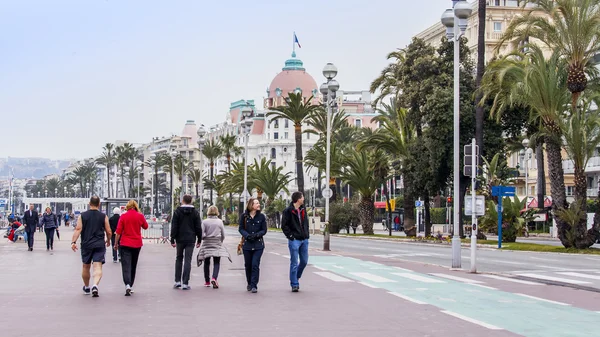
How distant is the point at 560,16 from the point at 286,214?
82.1ft

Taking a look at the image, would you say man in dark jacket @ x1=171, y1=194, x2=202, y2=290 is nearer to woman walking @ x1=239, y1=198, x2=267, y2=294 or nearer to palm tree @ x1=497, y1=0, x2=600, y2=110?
woman walking @ x1=239, y1=198, x2=267, y2=294

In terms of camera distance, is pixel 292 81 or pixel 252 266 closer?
pixel 252 266

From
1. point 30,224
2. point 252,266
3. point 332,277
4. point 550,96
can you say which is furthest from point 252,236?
point 550,96

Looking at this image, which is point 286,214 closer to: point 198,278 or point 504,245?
point 198,278

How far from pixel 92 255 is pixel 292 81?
152072mm

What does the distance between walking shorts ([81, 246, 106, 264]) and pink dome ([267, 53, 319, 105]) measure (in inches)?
5840

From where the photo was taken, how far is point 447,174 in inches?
2096

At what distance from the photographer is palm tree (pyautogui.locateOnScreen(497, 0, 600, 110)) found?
3706cm

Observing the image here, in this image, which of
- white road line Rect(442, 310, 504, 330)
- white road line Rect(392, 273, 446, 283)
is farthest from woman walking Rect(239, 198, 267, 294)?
white road line Rect(392, 273, 446, 283)

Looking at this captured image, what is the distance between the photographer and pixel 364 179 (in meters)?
65.3

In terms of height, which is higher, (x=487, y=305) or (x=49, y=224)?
(x=49, y=224)

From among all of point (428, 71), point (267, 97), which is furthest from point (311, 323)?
point (267, 97)

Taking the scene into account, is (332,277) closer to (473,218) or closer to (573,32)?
(473,218)

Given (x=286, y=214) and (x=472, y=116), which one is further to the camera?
(x=472, y=116)
